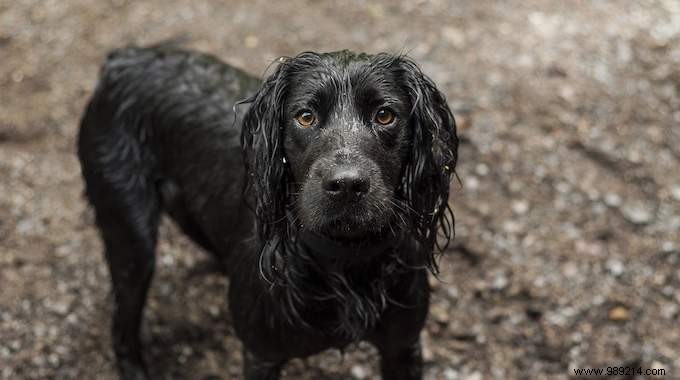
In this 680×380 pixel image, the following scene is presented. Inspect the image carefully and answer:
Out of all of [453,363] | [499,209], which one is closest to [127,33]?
[499,209]

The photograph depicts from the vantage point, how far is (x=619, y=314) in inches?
184

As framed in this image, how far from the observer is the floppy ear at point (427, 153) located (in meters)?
3.06

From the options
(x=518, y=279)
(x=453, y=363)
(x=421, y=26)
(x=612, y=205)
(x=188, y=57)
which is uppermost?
(x=188, y=57)

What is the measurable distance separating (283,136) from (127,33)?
362 cm

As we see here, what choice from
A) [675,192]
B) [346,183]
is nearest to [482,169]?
[675,192]

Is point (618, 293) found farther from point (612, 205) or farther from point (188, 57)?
point (188, 57)

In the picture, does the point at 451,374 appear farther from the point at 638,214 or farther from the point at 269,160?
the point at 269,160

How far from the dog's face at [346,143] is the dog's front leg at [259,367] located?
832 mm

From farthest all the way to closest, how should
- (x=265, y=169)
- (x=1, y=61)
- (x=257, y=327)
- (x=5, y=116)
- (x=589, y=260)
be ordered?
(x=1, y=61), (x=5, y=116), (x=589, y=260), (x=257, y=327), (x=265, y=169)

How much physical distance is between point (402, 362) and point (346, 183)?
1.26m

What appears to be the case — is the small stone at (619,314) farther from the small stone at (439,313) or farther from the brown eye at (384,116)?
the brown eye at (384,116)

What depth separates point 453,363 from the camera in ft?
15.1

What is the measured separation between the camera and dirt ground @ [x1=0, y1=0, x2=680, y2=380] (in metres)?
4.61

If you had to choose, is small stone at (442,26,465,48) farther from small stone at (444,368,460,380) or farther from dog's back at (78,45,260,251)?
small stone at (444,368,460,380)
